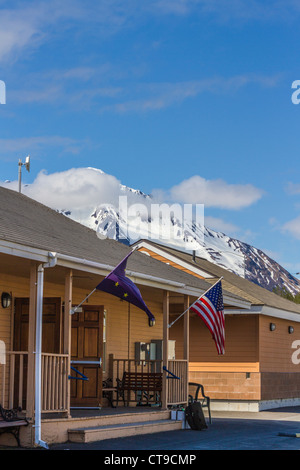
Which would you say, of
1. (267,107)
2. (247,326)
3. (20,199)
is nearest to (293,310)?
(247,326)

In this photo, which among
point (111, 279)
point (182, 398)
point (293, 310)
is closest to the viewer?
point (111, 279)

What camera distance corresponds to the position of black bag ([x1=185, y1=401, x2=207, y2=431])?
47.9 ft

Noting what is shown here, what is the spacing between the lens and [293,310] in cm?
2484

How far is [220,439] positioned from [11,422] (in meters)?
3.98

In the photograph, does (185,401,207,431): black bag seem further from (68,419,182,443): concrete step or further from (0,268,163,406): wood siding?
(0,268,163,406): wood siding

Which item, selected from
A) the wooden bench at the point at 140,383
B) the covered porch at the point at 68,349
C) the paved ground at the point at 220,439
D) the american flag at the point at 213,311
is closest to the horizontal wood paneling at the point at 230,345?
the covered porch at the point at 68,349

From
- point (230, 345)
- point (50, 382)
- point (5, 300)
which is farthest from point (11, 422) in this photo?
point (230, 345)

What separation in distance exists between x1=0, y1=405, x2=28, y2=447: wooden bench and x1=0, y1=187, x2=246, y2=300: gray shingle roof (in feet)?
8.01

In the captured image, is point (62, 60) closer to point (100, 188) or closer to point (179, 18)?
point (179, 18)

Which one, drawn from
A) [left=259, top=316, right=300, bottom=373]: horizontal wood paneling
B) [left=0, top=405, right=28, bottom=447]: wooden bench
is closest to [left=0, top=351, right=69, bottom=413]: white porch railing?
[left=0, top=405, right=28, bottom=447]: wooden bench

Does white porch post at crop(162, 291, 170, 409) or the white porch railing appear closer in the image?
the white porch railing

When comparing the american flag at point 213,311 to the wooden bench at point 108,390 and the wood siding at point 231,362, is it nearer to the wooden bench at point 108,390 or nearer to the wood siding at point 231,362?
the wooden bench at point 108,390

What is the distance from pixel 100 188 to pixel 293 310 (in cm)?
12095

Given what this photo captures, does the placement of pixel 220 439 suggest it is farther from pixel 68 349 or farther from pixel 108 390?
pixel 108 390
